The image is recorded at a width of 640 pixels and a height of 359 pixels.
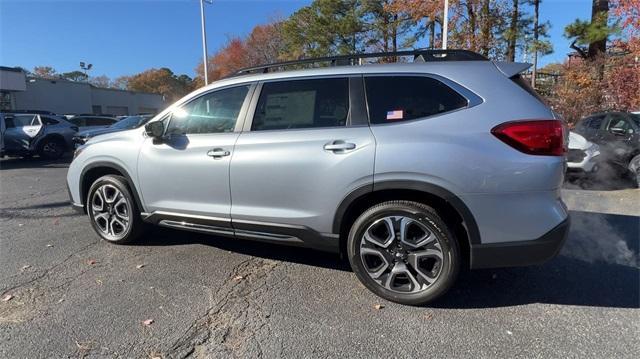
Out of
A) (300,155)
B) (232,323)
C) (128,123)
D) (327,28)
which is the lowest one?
(232,323)

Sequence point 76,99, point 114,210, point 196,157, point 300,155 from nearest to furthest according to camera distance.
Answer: point 300,155
point 196,157
point 114,210
point 76,99

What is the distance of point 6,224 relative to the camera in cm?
572

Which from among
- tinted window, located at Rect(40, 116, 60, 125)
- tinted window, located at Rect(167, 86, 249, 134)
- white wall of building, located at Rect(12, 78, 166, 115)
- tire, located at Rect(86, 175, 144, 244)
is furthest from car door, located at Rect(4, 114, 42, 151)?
white wall of building, located at Rect(12, 78, 166, 115)

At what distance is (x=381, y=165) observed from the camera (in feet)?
10.4

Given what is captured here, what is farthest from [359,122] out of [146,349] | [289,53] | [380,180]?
[289,53]

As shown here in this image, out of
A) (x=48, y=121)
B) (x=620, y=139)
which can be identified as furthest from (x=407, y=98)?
(x=48, y=121)

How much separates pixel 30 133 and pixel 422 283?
15163mm

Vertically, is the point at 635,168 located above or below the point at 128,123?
below

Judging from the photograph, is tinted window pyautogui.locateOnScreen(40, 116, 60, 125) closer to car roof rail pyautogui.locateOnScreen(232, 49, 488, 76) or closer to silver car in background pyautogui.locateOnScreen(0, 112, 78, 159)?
silver car in background pyautogui.locateOnScreen(0, 112, 78, 159)

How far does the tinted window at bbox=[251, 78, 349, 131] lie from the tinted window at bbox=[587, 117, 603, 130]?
7.80 m

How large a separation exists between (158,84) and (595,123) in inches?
3180

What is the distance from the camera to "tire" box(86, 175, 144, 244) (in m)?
4.52

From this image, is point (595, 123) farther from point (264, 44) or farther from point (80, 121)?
point (264, 44)

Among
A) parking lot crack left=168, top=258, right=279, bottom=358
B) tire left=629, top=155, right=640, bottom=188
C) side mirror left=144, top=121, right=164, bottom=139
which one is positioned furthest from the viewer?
tire left=629, top=155, right=640, bottom=188
